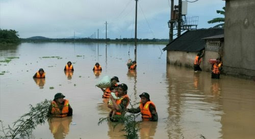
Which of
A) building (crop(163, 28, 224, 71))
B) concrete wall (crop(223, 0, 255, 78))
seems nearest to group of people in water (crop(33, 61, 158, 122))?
concrete wall (crop(223, 0, 255, 78))

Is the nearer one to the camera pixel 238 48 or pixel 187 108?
pixel 187 108

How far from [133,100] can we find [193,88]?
15.1 ft

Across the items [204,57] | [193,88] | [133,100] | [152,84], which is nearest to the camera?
[133,100]

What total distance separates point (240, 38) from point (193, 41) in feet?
31.6

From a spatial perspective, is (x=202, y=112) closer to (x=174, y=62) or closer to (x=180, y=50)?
(x=180, y=50)

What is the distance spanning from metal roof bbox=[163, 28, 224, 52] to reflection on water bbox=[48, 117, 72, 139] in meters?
18.1

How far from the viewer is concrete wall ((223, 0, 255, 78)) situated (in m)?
18.9

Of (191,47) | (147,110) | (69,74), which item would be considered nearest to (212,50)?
(191,47)

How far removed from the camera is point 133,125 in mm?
7098

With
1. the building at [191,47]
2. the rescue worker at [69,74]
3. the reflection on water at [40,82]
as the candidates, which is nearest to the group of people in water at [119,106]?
the reflection on water at [40,82]

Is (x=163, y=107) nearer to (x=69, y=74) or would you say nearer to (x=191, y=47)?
(x=69, y=74)

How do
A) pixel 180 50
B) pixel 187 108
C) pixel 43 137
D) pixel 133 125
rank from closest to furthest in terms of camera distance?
pixel 133 125 → pixel 43 137 → pixel 187 108 → pixel 180 50

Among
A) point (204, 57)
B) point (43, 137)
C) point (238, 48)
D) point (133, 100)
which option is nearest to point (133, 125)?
point (43, 137)

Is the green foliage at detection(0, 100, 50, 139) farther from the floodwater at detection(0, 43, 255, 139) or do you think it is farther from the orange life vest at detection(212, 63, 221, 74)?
the orange life vest at detection(212, 63, 221, 74)
